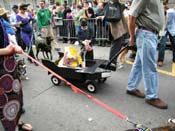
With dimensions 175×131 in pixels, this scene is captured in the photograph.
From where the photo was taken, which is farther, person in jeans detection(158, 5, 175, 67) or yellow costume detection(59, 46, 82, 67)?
person in jeans detection(158, 5, 175, 67)

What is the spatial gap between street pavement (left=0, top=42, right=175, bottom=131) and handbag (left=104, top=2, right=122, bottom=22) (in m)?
1.33

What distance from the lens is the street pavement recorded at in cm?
383

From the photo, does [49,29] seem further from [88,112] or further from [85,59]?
[88,112]

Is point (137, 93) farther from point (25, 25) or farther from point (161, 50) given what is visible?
point (25, 25)

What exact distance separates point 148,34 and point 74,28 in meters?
6.42

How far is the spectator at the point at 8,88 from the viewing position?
277 cm

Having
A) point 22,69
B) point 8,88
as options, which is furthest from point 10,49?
point 22,69

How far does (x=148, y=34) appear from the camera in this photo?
13.0 ft

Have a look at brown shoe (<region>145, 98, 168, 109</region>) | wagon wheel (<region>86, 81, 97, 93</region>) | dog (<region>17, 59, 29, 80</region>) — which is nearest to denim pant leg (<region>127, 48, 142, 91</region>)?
brown shoe (<region>145, 98, 168, 109</region>)

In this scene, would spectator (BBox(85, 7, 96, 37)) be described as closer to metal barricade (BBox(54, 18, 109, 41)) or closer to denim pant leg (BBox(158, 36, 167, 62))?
metal barricade (BBox(54, 18, 109, 41))

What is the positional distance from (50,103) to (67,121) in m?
0.78

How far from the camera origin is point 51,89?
208 inches

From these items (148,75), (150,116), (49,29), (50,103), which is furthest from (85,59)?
(49,29)

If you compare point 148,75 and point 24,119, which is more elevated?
point 148,75
